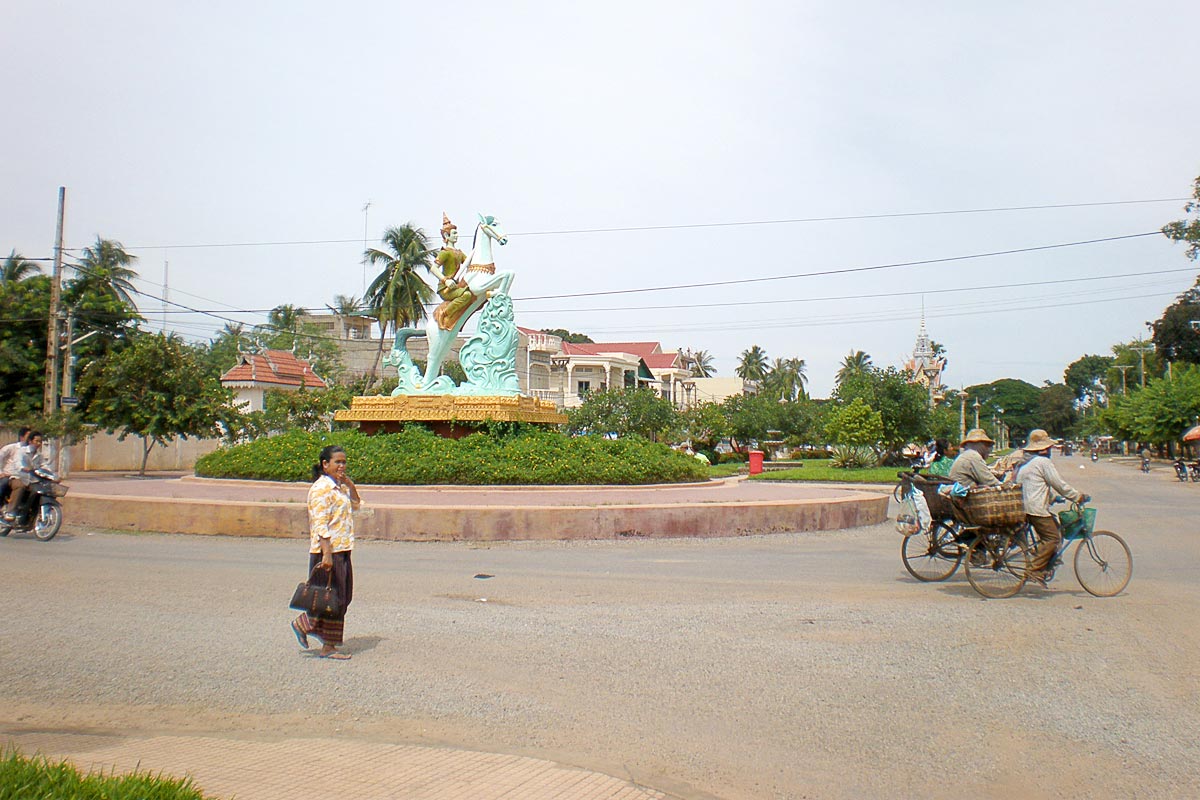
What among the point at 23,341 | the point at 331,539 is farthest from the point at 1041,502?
the point at 23,341

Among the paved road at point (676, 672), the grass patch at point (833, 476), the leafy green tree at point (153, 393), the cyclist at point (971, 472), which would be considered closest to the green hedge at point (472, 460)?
the paved road at point (676, 672)

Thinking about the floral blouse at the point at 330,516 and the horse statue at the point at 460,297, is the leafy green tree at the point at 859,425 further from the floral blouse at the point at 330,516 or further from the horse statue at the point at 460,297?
the floral blouse at the point at 330,516

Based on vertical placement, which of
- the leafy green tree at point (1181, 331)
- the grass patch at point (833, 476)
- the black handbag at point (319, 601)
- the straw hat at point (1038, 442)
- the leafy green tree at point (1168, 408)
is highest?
the leafy green tree at point (1181, 331)

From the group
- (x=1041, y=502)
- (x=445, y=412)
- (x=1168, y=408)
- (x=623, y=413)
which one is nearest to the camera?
(x=1041, y=502)

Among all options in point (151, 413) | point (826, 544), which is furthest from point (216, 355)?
point (826, 544)

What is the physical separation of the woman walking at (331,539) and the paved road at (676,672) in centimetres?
22

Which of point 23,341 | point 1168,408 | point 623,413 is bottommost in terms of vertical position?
point 623,413

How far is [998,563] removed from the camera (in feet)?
29.7

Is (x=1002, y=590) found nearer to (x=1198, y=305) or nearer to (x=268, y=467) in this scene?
(x=268, y=467)

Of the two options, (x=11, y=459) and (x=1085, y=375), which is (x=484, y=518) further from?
(x=1085, y=375)

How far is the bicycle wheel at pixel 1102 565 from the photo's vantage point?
911cm

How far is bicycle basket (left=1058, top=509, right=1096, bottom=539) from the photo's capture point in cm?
891

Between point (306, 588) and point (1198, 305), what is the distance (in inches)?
2682

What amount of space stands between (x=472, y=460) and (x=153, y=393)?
1882 centimetres
